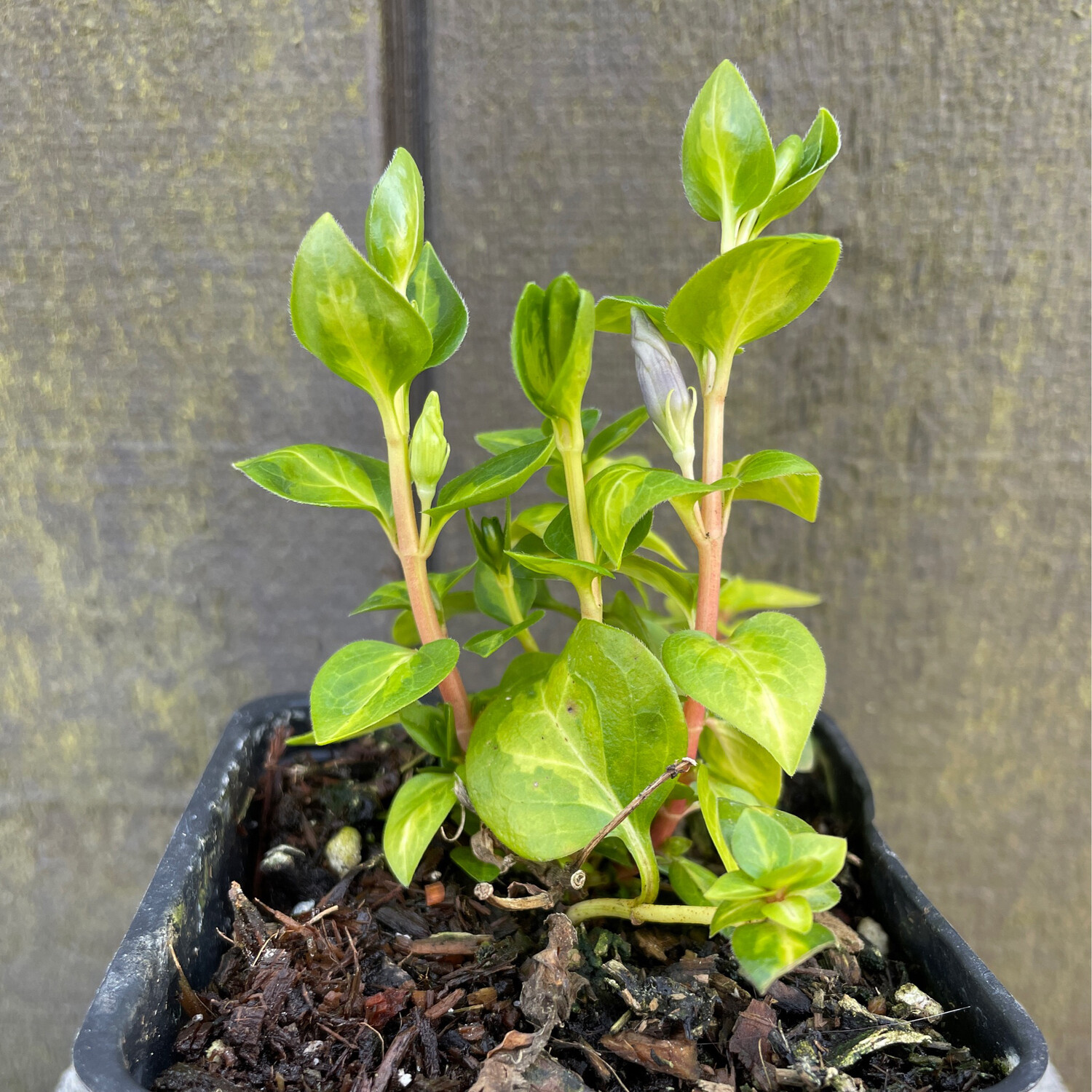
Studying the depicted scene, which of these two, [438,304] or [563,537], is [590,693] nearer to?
[563,537]

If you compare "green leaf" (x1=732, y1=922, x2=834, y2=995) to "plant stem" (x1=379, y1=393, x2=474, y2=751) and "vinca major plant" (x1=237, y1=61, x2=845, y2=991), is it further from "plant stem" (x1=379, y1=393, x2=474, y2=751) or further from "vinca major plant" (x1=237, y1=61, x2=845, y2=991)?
"plant stem" (x1=379, y1=393, x2=474, y2=751)

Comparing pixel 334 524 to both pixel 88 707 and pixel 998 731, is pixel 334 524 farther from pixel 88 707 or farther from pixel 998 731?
pixel 998 731

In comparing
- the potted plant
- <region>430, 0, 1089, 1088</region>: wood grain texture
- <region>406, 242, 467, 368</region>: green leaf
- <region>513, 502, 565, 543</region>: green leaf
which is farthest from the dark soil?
<region>430, 0, 1089, 1088</region>: wood grain texture

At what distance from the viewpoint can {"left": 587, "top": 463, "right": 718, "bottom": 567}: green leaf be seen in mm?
379

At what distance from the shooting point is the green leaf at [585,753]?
0.42m

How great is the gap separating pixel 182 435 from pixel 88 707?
30 cm

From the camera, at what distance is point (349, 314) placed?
396mm

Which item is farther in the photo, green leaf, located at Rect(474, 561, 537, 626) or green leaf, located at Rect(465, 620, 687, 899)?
green leaf, located at Rect(474, 561, 537, 626)

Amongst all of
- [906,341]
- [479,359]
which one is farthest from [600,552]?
[906,341]

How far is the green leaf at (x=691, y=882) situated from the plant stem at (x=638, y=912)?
0.04 ft

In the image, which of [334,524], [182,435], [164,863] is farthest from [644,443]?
[164,863]

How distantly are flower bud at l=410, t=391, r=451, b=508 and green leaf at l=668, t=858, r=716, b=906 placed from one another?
0.26 m

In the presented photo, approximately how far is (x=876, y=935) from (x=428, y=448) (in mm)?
401

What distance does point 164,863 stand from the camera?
468 mm
